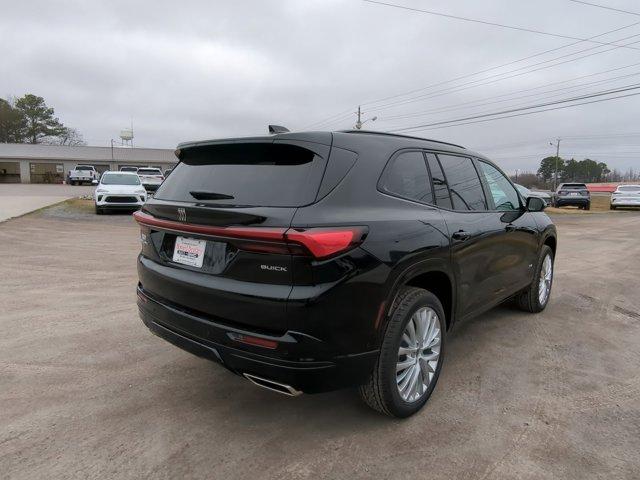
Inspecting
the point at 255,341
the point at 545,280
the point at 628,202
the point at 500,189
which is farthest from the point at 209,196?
the point at 628,202

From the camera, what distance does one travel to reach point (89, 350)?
3951 mm

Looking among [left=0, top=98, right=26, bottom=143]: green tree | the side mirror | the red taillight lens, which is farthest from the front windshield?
[left=0, top=98, right=26, bottom=143]: green tree

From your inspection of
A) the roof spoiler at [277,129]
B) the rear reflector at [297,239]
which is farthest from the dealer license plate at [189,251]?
the roof spoiler at [277,129]

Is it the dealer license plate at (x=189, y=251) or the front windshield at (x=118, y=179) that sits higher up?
the front windshield at (x=118, y=179)

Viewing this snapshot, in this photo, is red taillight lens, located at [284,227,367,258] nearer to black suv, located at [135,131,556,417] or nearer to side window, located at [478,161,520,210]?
black suv, located at [135,131,556,417]

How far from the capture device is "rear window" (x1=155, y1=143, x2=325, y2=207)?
2.56m

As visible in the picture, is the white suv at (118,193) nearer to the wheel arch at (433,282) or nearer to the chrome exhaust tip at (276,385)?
the wheel arch at (433,282)

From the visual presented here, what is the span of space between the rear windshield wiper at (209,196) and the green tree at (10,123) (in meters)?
74.1

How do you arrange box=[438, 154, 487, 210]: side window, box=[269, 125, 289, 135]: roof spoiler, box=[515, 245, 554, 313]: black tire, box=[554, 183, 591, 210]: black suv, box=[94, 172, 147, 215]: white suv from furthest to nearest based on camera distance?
box=[554, 183, 591, 210]: black suv
box=[94, 172, 147, 215]: white suv
box=[515, 245, 554, 313]: black tire
box=[438, 154, 487, 210]: side window
box=[269, 125, 289, 135]: roof spoiler

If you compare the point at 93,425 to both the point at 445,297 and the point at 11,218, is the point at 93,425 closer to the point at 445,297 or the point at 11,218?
the point at 445,297

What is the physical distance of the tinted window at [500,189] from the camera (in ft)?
13.9

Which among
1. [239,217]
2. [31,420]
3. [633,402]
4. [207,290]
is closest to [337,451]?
[207,290]

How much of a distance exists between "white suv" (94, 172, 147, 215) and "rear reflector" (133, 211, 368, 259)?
48.0 feet

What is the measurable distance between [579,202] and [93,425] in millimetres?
30266
